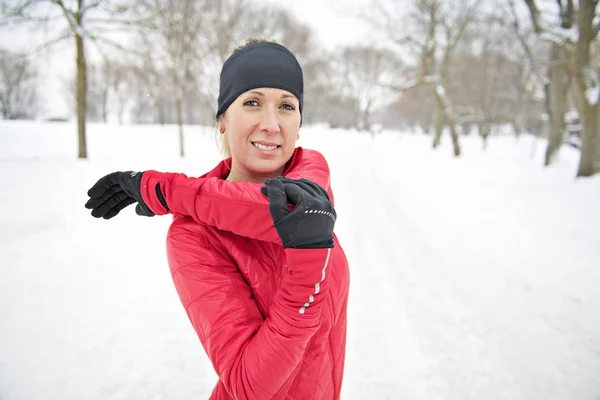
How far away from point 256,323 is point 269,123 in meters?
0.80

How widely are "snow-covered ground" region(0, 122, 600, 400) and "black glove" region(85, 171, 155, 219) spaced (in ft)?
5.44

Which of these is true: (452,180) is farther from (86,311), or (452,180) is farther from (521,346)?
(86,311)

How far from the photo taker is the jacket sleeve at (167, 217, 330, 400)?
2.87 ft

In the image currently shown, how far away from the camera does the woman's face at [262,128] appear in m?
1.29

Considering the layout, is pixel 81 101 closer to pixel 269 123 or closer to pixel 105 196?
pixel 105 196

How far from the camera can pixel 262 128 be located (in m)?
1.27

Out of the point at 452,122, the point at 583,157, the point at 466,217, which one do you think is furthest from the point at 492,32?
the point at 466,217

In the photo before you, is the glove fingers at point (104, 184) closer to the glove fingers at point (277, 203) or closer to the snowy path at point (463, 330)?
the glove fingers at point (277, 203)

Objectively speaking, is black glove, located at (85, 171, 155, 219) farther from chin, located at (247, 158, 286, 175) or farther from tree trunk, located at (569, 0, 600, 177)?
tree trunk, located at (569, 0, 600, 177)

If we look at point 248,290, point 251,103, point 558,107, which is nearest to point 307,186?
point 248,290

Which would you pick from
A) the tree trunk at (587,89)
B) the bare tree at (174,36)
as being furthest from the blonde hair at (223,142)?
the bare tree at (174,36)

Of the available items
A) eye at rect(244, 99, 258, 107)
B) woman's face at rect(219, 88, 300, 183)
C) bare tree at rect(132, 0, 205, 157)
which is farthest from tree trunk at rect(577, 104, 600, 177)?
bare tree at rect(132, 0, 205, 157)

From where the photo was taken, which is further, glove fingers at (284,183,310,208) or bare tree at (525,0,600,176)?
bare tree at (525,0,600,176)

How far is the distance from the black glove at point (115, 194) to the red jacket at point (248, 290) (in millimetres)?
66
